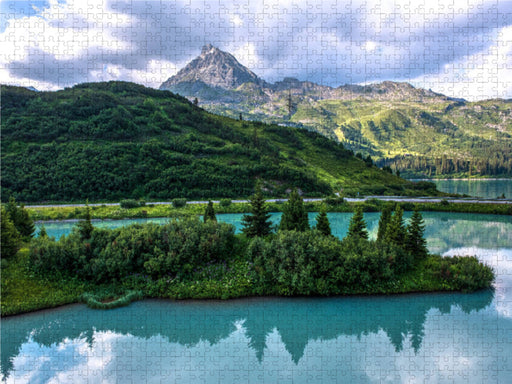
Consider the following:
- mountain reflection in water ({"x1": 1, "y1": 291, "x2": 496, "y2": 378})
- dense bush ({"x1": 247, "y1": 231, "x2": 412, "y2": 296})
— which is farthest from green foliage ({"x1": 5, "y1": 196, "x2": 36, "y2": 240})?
dense bush ({"x1": 247, "y1": 231, "x2": 412, "y2": 296})

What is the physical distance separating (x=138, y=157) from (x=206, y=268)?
55989 mm

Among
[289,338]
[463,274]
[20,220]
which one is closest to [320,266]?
[289,338]

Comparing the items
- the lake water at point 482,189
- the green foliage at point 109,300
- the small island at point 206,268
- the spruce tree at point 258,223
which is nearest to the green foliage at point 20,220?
the small island at point 206,268

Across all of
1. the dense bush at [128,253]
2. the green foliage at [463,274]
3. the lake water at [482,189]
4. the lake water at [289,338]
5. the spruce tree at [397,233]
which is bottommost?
the lake water at [289,338]

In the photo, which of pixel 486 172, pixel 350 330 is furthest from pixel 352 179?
pixel 486 172

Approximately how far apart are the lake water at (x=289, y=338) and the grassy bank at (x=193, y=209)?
98.6 feet

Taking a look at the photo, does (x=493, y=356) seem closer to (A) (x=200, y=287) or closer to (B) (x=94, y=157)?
(A) (x=200, y=287)

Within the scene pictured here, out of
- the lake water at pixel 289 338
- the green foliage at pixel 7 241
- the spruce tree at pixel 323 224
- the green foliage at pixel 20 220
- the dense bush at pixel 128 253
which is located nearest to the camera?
the lake water at pixel 289 338

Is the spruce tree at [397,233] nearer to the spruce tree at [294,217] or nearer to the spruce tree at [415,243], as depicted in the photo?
the spruce tree at [415,243]

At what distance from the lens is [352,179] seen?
285ft

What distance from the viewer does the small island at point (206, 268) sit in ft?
65.1

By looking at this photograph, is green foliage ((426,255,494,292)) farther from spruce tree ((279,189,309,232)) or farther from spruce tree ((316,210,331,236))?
spruce tree ((279,189,309,232))

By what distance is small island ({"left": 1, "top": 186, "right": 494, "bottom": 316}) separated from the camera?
19844 millimetres

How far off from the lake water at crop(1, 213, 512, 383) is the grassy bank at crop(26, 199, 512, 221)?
30.1m
